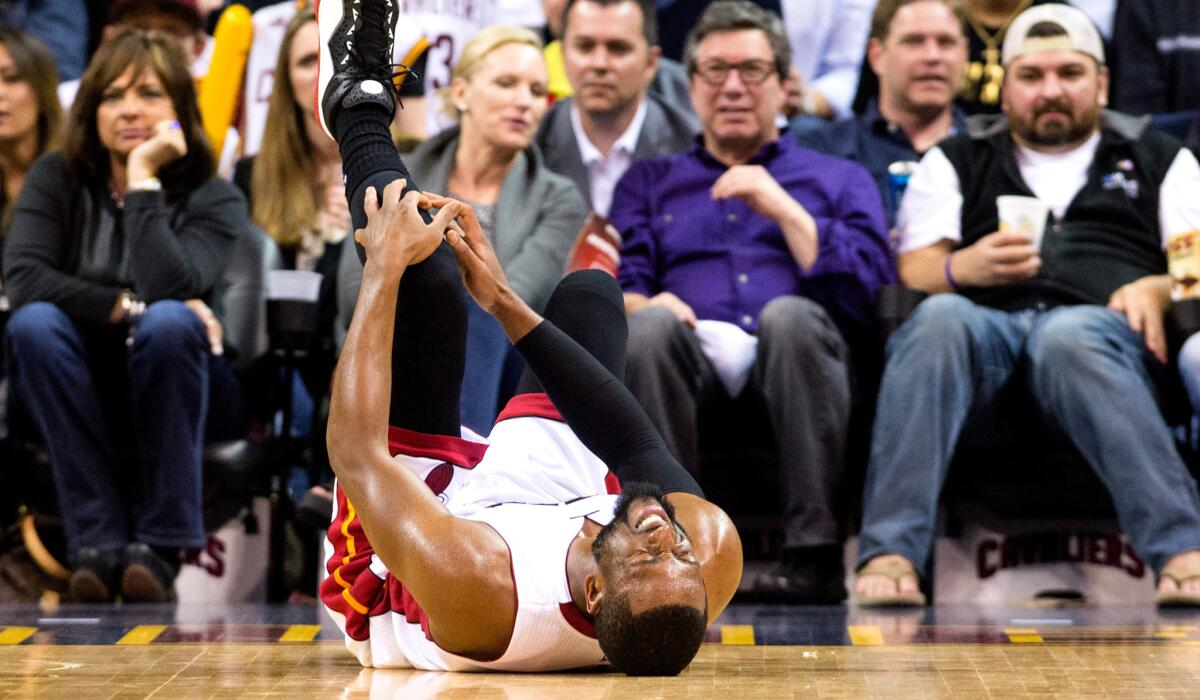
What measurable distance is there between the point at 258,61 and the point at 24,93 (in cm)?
88

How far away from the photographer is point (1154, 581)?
4.77 m

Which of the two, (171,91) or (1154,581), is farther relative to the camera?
(171,91)

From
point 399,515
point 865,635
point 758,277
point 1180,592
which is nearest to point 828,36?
point 758,277

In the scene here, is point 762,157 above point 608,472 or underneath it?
above

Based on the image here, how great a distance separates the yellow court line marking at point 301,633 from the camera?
3.84 m

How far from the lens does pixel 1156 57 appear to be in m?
5.84

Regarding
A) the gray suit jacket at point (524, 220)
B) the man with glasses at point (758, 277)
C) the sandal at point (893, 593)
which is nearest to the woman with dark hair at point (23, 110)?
the gray suit jacket at point (524, 220)

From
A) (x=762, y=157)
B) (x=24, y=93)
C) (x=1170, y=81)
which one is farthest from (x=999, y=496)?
(x=24, y=93)

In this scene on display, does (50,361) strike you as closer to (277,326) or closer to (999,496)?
(277,326)

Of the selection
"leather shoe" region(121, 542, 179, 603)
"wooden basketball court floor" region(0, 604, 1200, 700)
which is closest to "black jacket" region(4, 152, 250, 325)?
"leather shoe" region(121, 542, 179, 603)

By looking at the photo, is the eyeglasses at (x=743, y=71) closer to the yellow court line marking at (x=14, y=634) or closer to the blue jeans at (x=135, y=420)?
the blue jeans at (x=135, y=420)

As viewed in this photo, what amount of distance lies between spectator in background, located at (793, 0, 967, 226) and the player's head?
290cm

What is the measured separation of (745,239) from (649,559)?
2.47 m

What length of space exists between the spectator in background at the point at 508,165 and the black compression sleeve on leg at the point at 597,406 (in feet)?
5.77
